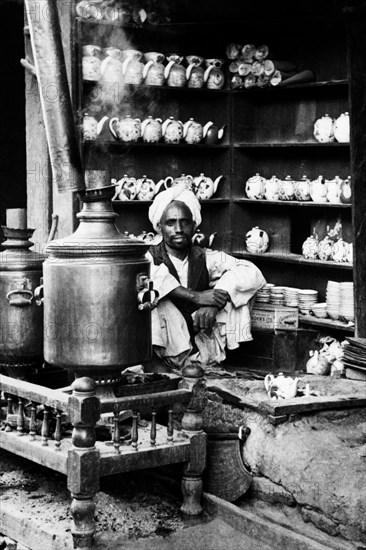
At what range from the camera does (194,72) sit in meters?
7.80

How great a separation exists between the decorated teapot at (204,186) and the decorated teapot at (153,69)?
765 millimetres

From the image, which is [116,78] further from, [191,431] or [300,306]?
[191,431]

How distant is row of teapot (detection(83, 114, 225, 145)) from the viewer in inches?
289

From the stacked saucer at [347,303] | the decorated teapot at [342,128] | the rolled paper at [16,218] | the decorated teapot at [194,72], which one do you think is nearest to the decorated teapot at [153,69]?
the decorated teapot at [194,72]

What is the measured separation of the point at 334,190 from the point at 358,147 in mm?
736

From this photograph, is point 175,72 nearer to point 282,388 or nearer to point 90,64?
point 90,64

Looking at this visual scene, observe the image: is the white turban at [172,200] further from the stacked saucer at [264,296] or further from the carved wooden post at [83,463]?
the carved wooden post at [83,463]

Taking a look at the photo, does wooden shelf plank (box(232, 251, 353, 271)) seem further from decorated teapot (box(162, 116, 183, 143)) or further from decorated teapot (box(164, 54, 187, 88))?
decorated teapot (box(164, 54, 187, 88))

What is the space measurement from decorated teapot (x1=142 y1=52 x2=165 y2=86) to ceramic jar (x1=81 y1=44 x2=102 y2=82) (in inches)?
17.0

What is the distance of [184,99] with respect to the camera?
8.05 meters

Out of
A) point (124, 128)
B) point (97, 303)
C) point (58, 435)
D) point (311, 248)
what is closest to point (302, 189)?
point (311, 248)

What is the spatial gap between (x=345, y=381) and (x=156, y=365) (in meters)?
1.27

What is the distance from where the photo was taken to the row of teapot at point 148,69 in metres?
7.20

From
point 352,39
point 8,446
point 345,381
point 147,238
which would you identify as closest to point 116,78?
point 147,238
